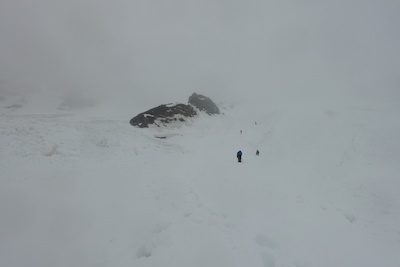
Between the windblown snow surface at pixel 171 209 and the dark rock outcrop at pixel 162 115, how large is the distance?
27.8 m

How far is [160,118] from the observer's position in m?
52.2

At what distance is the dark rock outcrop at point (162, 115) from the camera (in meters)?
49.4

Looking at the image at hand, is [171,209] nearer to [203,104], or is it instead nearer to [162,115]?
[162,115]

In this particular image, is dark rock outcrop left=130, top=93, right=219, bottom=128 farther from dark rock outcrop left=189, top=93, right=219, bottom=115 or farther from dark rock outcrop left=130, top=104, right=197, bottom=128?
dark rock outcrop left=189, top=93, right=219, bottom=115

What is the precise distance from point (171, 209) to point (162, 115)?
4554 cm

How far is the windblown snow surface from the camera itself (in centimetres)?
737

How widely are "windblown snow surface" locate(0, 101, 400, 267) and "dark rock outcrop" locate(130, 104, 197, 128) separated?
2784 cm

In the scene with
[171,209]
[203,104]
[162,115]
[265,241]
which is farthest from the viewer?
[203,104]

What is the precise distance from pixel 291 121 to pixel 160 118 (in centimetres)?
3013

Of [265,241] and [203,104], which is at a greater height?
[203,104]

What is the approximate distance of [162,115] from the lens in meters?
54.0

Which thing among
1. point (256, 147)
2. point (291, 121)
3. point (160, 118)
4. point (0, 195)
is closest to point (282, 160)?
point (256, 147)

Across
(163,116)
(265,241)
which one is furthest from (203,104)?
(265,241)

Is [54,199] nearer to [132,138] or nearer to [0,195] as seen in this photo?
[0,195]
